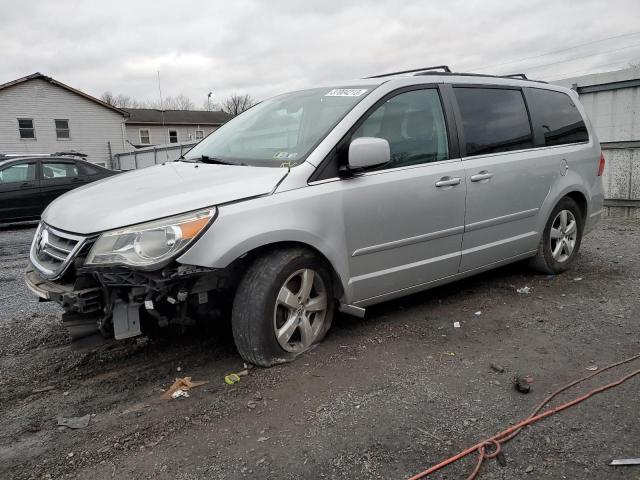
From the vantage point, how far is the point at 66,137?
32.0 metres

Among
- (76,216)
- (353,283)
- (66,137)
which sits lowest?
(353,283)

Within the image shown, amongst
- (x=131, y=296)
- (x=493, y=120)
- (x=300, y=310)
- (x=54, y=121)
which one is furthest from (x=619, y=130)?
(x=54, y=121)

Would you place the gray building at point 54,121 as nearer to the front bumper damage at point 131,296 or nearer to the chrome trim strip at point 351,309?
the front bumper damage at point 131,296

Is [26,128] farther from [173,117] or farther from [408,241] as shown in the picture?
[408,241]

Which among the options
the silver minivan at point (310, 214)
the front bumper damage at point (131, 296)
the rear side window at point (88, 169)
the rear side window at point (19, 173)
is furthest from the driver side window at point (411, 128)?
the rear side window at point (88, 169)

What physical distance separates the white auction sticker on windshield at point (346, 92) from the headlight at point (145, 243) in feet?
5.25

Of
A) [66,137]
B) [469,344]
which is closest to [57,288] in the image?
[469,344]

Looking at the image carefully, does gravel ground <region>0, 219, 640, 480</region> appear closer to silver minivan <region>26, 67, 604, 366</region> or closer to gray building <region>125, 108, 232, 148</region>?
silver minivan <region>26, 67, 604, 366</region>

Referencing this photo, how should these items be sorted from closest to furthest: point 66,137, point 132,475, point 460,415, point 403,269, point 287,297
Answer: point 132,475 → point 460,415 → point 287,297 → point 403,269 → point 66,137

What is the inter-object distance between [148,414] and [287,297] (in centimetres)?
102

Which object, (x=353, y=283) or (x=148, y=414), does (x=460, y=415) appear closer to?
(x=353, y=283)

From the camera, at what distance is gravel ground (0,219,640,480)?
2332 millimetres

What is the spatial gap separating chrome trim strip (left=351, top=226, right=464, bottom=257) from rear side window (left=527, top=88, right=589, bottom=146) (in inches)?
62.1

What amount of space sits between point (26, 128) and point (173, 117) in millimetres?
14069
